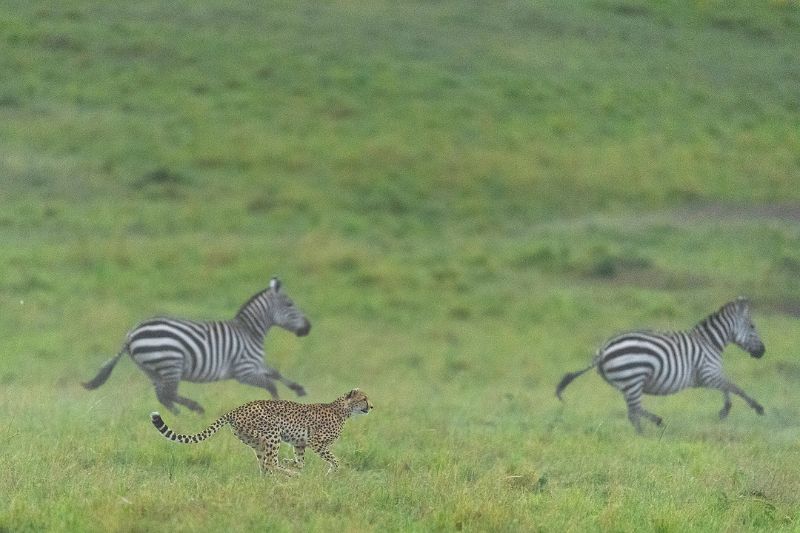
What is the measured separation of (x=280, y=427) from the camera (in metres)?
9.48

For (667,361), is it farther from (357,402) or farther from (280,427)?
(280,427)

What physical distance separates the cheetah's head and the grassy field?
1.85ft

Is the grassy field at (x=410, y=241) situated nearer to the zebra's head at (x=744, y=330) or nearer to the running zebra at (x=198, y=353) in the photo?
the running zebra at (x=198, y=353)

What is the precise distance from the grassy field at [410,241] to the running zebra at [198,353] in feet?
1.57

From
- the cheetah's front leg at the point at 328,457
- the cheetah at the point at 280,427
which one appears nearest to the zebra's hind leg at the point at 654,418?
the cheetah at the point at 280,427

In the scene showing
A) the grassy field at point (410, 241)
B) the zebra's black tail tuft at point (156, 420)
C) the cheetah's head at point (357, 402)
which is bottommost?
the grassy field at point (410, 241)

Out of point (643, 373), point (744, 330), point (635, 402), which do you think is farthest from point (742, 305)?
point (635, 402)

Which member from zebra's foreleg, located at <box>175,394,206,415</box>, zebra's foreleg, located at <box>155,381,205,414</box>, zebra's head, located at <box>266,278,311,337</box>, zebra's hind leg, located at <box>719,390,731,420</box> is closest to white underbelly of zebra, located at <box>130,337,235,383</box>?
zebra's foreleg, located at <box>155,381,205,414</box>

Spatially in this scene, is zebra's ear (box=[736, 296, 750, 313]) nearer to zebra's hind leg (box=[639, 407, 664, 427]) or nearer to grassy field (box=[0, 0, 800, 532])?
grassy field (box=[0, 0, 800, 532])

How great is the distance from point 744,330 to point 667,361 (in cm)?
205

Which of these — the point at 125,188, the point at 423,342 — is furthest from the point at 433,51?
the point at 423,342

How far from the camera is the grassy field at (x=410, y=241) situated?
1033 cm

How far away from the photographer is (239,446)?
37.3 ft

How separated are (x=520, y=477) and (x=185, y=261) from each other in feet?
64.8
